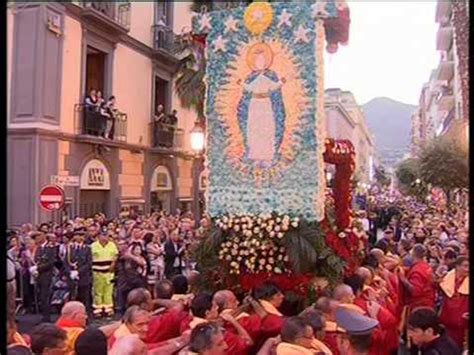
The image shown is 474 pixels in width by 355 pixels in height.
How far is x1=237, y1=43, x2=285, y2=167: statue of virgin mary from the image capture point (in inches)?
263

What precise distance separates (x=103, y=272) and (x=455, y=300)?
572 cm

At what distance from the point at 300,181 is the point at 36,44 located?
745 cm

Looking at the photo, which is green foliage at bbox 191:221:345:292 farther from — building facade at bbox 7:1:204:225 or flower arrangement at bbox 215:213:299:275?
building facade at bbox 7:1:204:225

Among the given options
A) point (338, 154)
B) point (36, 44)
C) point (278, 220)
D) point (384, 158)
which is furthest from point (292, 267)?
point (384, 158)

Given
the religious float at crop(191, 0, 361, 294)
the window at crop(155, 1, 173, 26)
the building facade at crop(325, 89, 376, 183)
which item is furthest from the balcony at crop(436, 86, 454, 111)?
the religious float at crop(191, 0, 361, 294)

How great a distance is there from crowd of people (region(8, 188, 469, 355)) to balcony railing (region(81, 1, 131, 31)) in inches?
270

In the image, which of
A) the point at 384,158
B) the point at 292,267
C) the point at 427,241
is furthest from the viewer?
the point at 384,158

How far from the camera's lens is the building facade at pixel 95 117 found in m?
12.5

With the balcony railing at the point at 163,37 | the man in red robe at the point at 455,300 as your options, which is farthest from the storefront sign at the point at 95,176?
the man in red robe at the point at 455,300

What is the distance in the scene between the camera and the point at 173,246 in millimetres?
11578

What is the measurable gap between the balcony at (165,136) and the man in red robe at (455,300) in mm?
13799

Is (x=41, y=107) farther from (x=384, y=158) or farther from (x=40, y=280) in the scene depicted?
(x=384, y=158)

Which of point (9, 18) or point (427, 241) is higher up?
point (9, 18)
